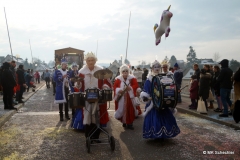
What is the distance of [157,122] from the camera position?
5.70 metres

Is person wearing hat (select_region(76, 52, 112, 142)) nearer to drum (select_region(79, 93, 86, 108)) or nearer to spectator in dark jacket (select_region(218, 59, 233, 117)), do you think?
drum (select_region(79, 93, 86, 108))

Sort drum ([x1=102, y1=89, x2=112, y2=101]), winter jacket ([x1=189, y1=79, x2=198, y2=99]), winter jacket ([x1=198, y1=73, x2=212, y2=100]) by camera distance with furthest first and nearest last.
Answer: winter jacket ([x1=189, y1=79, x2=198, y2=99]) < winter jacket ([x1=198, y1=73, x2=212, y2=100]) < drum ([x1=102, y1=89, x2=112, y2=101])

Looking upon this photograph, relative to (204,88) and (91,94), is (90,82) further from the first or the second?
(204,88)


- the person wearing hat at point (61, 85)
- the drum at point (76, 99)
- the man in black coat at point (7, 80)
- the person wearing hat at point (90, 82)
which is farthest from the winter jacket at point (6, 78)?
the drum at point (76, 99)

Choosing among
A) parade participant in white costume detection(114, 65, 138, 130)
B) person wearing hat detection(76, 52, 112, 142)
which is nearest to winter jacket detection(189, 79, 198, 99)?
parade participant in white costume detection(114, 65, 138, 130)

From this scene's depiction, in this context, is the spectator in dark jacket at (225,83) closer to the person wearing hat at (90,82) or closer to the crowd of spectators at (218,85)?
the crowd of spectators at (218,85)

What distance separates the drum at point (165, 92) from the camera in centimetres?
536

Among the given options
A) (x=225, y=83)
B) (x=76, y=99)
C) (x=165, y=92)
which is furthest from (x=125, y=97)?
(x=225, y=83)

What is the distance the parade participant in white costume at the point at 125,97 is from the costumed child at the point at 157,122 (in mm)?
1188

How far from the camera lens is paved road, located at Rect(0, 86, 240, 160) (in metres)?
4.91

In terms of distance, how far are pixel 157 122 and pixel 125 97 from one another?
183cm

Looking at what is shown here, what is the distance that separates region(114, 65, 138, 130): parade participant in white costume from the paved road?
35 cm

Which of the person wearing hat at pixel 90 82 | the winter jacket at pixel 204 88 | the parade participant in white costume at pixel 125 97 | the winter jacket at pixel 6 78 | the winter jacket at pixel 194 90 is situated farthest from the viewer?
the winter jacket at pixel 194 90

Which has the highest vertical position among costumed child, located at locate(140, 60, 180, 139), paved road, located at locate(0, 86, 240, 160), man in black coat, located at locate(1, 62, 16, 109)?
man in black coat, located at locate(1, 62, 16, 109)
